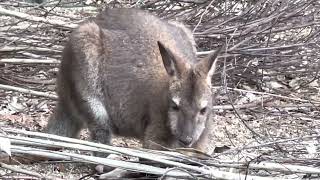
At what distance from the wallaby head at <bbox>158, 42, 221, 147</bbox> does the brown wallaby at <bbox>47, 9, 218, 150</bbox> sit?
0.13 ft

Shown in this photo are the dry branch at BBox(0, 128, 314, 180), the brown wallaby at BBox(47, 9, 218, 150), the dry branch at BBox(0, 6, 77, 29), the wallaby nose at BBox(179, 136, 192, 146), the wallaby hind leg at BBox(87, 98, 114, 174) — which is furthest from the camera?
the dry branch at BBox(0, 6, 77, 29)

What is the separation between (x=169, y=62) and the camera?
4113 millimetres

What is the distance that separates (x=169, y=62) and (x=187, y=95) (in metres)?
0.24

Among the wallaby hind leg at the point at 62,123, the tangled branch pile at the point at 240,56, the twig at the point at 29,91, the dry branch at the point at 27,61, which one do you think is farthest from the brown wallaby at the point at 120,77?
the dry branch at the point at 27,61

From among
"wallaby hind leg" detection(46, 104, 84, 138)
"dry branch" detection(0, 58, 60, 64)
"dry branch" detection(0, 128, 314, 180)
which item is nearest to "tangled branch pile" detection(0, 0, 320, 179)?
"dry branch" detection(0, 58, 60, 64)

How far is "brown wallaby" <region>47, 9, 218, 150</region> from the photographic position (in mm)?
4293

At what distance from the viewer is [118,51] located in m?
4.59

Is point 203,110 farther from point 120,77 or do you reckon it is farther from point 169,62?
point 120,77

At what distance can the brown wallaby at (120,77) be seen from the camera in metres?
4.29

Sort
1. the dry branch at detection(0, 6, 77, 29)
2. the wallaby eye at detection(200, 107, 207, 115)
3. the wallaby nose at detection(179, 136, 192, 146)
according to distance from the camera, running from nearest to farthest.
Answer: the wallaby nose at detection(179, 136, 192, 146), the wallaby eye at detection(200, 107, 207, 115), the dry branch at detection(0, 6, 77, 29)

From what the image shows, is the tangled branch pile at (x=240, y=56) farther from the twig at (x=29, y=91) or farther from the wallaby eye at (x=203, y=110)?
the wallaby eye at (x=203, y=110)

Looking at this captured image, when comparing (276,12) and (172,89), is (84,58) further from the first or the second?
(276,12)

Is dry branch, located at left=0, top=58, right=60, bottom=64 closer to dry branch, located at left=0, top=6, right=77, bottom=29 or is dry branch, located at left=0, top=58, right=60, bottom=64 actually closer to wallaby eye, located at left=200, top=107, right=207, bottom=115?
dry branch, located at left=0, top=6, right=77, bottom=29

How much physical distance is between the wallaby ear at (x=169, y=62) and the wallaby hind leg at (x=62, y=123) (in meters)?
0.92
